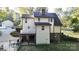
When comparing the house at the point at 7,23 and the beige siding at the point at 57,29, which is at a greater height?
the house at the point at 7,23

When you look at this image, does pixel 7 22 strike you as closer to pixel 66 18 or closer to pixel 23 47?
pixel 23 47

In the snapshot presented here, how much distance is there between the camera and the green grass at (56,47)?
1.88 m

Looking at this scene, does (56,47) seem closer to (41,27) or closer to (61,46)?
(61,46)

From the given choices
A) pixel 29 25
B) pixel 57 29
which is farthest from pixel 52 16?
pixel 29 25

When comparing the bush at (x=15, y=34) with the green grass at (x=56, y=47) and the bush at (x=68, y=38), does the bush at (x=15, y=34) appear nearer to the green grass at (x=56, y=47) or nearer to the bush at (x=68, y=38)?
the green grass at (x=56, y=47)

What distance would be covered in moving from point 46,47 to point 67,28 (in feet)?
1.11

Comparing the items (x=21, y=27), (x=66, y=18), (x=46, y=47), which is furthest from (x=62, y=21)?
(x=21, y=27)

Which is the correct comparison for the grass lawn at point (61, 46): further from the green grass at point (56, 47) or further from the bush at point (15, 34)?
the bush at point (15, 34)

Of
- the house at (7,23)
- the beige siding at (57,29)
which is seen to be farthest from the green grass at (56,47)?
the house at (7,23)

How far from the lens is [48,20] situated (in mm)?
1865

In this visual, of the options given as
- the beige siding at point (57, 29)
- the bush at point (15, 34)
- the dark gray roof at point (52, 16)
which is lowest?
the bush at point (15, 34)

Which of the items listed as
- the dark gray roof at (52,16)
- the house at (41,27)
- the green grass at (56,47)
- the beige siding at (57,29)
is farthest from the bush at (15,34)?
the beige siding at (57,29)
